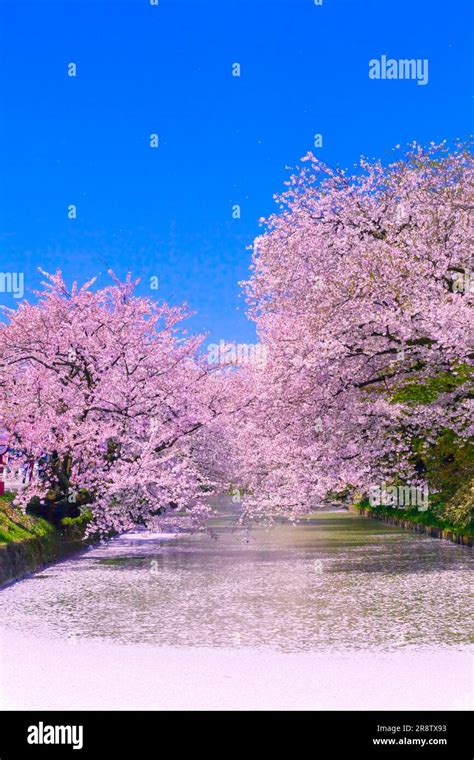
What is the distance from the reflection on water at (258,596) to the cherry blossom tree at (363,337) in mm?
3049

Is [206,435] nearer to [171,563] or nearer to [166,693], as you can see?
[171,563]

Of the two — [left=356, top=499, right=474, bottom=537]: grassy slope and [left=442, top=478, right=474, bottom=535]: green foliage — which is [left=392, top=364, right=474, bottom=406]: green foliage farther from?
[left=356, top=499, right=474, bottom=537]: grassy slope

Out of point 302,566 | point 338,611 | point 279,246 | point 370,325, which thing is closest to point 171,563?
point 302,566

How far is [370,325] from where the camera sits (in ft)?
78.4

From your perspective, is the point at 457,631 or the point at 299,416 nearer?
the point at 457,631

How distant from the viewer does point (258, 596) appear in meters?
16.8

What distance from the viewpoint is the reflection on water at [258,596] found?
41.5ft

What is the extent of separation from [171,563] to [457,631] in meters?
12.1

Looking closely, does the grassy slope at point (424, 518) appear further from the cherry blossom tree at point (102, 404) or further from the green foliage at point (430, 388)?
the cherry blossom tree at point (102, 404)

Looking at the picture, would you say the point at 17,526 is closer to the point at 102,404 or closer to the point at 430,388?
the point at 102,404

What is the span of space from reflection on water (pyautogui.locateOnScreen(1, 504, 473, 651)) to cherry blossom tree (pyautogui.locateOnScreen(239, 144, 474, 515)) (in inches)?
120

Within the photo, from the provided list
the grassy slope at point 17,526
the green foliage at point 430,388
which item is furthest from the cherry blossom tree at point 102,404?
the green foliage at point 430,388

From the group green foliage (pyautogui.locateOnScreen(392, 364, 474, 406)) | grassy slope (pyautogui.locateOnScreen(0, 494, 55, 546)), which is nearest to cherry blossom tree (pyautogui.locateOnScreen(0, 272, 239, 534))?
grassy slope (pyautogui.locateOnScreen(0, 494, 55, 546))

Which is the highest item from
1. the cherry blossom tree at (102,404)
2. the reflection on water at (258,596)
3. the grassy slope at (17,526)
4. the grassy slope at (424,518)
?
the cherry blossom tree at (102,404)
